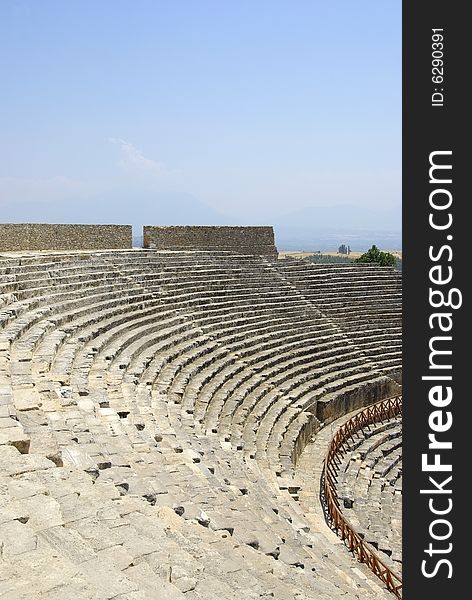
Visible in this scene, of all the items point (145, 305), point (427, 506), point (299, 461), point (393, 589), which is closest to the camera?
point (427, 506)

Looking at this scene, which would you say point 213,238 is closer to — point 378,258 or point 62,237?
point 62,237

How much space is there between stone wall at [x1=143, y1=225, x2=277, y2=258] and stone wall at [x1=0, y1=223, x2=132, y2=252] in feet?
3.58

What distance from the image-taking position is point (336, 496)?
34.6 ft

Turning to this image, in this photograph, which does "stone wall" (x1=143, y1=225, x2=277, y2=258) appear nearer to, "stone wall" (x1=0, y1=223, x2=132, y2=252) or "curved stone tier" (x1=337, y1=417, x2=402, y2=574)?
"stone wall" (x1=0, y1=223, x2=132, y2=252)

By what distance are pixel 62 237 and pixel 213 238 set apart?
5533 mm

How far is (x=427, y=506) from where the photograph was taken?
6.14 metres

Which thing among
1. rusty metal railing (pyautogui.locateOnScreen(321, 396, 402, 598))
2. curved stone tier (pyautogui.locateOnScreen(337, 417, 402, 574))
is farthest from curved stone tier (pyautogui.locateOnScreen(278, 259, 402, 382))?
curved stone tier (pyautogui.locateOnScreen(337, 417, 402, 574))

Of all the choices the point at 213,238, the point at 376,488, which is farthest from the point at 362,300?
the point at 376,488

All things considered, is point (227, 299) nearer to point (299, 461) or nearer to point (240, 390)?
point (240, 390)

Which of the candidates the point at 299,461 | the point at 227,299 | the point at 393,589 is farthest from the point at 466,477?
the point at 227,299

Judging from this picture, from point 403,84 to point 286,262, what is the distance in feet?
46.6

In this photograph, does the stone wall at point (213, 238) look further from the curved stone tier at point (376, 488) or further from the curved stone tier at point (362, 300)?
the curved stone tier at point (376, 488)

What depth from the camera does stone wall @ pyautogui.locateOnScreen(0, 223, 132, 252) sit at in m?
18.0

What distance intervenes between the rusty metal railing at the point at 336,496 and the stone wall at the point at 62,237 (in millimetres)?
10384
